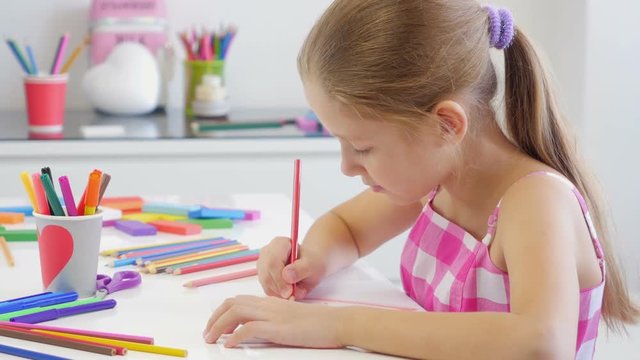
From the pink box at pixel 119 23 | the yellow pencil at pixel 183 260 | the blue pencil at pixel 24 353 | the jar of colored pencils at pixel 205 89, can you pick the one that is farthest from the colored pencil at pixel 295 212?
the pink box at pixel 119 23

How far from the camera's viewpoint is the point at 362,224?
1.37m

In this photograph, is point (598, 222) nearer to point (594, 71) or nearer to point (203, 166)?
point (203, 166)

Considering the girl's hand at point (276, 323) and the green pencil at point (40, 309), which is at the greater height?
the girl's hand at point (276, 323)

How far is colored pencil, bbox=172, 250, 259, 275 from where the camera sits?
121cm

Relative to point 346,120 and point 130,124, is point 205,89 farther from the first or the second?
point 346,120

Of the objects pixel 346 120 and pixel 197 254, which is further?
pixel 197 254

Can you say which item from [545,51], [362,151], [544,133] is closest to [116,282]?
[362,151]

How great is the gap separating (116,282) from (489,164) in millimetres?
455

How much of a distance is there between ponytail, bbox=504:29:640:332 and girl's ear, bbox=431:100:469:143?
12 cm

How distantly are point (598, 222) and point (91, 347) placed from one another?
0.59m

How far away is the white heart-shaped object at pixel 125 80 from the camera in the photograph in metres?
2.62

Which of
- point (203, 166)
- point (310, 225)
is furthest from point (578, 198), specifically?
point (203, 166)

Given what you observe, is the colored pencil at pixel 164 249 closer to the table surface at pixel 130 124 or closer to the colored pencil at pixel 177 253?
the colored pencil at pixel 177 253

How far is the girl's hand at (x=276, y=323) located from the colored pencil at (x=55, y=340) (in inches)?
4.0
